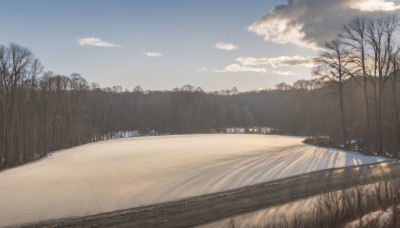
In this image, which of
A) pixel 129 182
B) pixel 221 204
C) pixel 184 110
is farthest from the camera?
pixel 184 110

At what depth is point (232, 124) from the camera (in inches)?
5517

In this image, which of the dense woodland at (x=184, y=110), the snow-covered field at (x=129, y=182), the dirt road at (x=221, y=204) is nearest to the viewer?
the dirt road at (x=221, y=204)

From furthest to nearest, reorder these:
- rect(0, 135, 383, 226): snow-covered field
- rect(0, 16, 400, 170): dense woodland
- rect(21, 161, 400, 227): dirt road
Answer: rect(0, 16, 400, 170): dense woodland
rect(0, 135, 383, 226): snow-covered field
rect(21, 161, 400, 227): dirt road

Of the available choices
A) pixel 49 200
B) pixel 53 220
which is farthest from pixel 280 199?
pixel 49 200

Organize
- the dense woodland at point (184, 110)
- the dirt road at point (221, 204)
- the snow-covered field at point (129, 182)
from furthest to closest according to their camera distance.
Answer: the dense woodland at point (184, 110)
the snow-covered field at point (129, 182)
the dirt road at point (221, 204)

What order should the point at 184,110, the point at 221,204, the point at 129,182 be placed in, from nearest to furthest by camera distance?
the point at 221,204 < the point at 129,182 < the point at 184,110

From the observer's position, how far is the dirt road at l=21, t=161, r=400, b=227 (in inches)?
519

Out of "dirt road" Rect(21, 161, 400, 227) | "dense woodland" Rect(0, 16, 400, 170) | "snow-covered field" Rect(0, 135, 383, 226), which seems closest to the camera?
"dirt road" Rect(21, 161, 400, 227)

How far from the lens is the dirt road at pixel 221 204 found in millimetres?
13172

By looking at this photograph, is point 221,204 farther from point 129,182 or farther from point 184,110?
point 184,110

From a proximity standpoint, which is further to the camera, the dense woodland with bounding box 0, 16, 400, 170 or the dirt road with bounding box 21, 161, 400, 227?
the dense woodland with bounding box 0, 16, 400, 170

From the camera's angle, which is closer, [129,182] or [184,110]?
[129,182]

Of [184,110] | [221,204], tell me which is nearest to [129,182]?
[221,204]

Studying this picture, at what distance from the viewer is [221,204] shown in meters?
15.2
